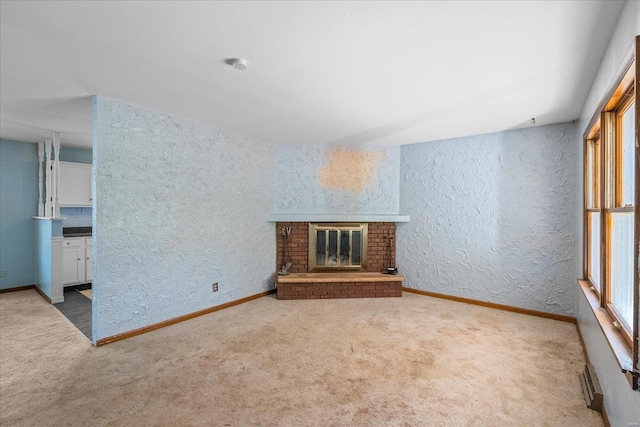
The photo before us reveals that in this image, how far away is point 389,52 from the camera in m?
1.99

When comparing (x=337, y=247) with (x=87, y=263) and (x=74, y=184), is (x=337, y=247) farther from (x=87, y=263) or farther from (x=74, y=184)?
(x=74, y=184)

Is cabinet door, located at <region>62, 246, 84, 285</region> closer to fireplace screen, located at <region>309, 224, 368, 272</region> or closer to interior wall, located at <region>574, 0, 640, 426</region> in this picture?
fireplace screen, located at <region>309, 224, 368, 272</region>

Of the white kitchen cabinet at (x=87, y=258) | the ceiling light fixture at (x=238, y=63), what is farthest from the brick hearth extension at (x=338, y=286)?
the white kitchen cabinet at (x=87, y=258)

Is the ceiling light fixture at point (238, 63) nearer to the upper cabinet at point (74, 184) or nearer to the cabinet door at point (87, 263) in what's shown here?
the upper cabinet at point (74, 184)

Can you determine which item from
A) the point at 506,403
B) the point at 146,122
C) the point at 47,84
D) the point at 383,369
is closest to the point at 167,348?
the point at 383,369

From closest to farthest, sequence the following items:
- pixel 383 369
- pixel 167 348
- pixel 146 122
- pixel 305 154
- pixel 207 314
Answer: pixel 383 369 < pixel 167 348 < pixel 146 122 < pixel 207 314 < pixel 305 154

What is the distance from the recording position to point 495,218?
4020mm

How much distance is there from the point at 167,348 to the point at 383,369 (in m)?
1.91

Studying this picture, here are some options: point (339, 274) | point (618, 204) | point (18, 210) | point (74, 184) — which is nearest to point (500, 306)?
point (339, 274)

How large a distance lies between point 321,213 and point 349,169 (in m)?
0.82

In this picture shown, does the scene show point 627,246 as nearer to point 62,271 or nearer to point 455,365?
point 455,365

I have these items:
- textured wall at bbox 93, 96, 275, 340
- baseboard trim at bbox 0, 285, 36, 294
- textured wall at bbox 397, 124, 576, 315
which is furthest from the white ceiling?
baseboard trim at bbox 0, 285, 36, 294

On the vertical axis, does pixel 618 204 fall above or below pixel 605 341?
above

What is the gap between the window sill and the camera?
1294 millimetres
